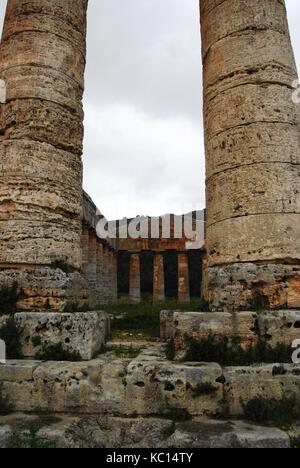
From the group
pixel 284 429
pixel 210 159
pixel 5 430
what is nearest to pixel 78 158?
pixel 210 159

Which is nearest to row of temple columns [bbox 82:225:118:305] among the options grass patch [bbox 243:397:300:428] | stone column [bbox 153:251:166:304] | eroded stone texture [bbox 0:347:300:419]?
stone column [bbox 153:251:166:304]

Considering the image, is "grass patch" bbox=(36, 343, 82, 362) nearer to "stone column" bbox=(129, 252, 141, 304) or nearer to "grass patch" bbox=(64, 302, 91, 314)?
"grass patch" bbox=(64, 302, 91, 314)

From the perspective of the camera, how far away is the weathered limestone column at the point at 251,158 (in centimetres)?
513

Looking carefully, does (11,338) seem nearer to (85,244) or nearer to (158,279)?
(85,244)

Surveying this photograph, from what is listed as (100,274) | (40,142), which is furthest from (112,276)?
(40,142)

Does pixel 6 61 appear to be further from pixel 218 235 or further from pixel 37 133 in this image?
pixel 218 235

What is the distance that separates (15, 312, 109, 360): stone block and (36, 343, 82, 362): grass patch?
0.12ft

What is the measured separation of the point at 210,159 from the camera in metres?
6.01

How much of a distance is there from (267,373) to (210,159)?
3347 millimetres

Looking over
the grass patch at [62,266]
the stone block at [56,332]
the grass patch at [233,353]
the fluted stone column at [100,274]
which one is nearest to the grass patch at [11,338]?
the stone block at [56,332]

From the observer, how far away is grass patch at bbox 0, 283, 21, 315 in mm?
5008

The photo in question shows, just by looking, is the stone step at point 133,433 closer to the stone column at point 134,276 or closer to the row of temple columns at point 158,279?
the row of temple columns at point 158,279

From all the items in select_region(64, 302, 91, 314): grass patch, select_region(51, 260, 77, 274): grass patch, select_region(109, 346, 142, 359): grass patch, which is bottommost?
select_region(109, 346, 142, 359): grass patch
